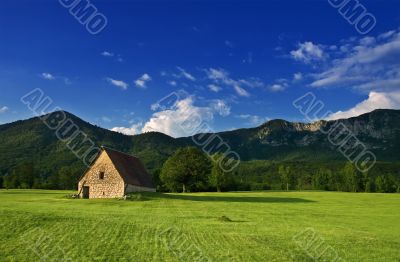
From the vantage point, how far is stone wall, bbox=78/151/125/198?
2368 inches

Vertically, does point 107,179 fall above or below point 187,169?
below

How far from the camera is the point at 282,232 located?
25.9 meters

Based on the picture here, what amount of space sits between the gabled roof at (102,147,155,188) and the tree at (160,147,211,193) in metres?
13.9

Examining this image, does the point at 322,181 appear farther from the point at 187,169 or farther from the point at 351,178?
the point at 187,169

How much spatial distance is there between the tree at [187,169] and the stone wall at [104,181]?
94.4 ft

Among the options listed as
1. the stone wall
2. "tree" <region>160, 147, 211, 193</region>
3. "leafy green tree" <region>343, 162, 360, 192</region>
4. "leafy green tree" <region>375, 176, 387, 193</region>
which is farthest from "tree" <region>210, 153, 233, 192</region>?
"leafy green tree" <region>375, 176, 387, 193</region>

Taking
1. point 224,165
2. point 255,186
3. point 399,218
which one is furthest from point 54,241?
point 255,186

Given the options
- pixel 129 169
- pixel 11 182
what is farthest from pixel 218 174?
pixel 11 182

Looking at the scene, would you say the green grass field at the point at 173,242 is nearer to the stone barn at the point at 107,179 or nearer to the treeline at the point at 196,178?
the stone barn at the point at 107,179

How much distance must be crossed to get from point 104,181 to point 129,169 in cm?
630

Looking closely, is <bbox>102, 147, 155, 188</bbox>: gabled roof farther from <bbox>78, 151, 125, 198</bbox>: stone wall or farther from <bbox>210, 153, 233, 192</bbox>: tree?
<bbox>210, 153, 233, 192</bbox>: tree

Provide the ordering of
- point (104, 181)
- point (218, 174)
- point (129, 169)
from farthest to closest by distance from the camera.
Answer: point (218, 174) → point (129, 169) → point (104, 181)

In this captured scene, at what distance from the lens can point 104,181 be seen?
6112 centimetres

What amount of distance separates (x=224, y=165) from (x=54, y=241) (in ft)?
297
